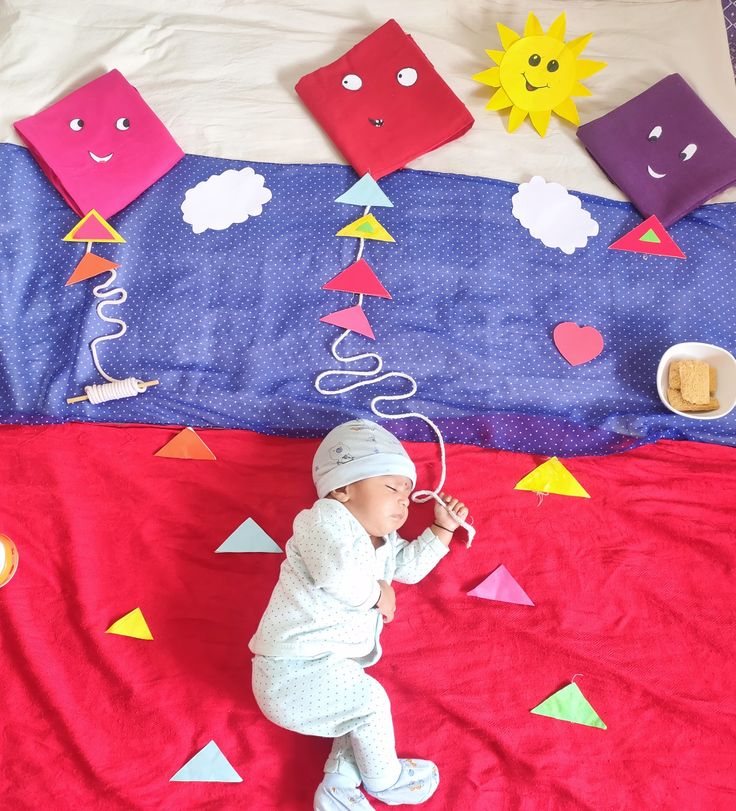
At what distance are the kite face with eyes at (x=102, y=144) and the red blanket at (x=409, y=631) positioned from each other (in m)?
0.56

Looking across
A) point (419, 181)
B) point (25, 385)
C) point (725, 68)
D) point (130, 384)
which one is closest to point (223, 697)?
point (130, 384)

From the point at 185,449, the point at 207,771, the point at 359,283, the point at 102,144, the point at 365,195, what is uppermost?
the point at 102,144

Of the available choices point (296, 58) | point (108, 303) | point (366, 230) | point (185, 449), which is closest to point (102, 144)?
point (108, 303)

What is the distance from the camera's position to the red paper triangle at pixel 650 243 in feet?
5.49

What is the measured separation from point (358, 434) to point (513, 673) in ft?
1.58

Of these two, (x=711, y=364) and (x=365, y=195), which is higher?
(x=365, y=195)

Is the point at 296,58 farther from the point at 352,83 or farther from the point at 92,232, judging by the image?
the point at 92,232

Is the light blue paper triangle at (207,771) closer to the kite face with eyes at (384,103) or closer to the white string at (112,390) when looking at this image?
the white string at (112,390)

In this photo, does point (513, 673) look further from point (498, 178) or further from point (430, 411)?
point (498, 178)

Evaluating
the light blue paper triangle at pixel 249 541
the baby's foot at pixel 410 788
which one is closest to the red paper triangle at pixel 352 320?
the light blue paper triangle at pixel 249 541

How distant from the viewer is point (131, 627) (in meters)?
1.28

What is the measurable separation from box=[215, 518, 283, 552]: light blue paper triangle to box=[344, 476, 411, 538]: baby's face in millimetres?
184

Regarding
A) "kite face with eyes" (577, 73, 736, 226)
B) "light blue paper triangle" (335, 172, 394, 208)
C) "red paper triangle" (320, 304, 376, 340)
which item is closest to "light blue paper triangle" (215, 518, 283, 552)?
"red paper triangle" (320, 304, 376, 340)

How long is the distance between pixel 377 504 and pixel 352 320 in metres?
0.48
